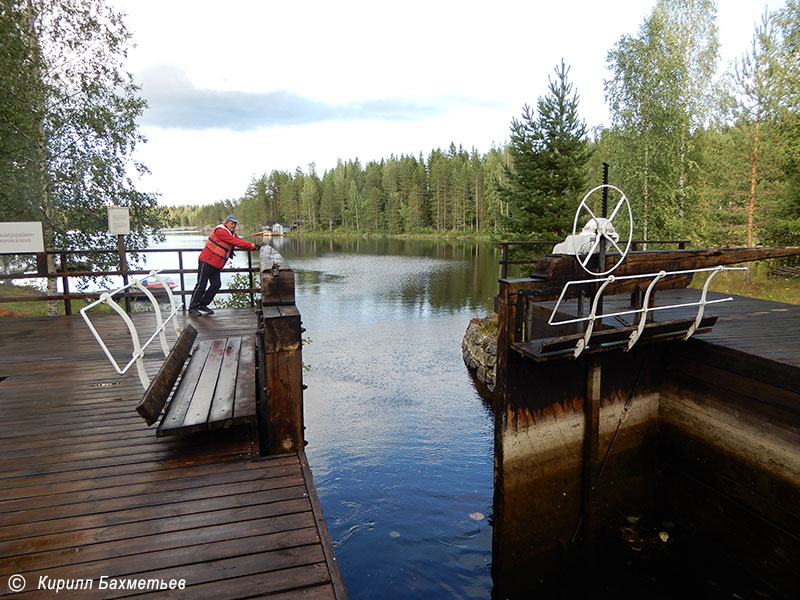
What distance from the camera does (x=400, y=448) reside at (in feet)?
34.2

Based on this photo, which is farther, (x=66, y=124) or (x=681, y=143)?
(x=681, y=143)

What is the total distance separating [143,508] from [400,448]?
25.5ft

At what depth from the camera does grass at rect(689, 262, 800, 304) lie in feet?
55.9

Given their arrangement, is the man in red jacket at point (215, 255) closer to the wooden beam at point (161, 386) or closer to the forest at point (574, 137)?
the wooden beam at point (161, 386)

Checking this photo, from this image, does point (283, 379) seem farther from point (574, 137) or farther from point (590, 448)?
point (574, 137)

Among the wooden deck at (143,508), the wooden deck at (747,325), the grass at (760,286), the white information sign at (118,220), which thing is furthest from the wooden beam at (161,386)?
the grass at (760,286)

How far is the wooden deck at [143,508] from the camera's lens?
2508 millimetres

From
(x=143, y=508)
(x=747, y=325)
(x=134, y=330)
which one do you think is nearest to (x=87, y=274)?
(x=134, y=330)

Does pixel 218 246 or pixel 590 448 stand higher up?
pixel 218 246

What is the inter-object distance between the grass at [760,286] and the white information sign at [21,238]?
18583mm

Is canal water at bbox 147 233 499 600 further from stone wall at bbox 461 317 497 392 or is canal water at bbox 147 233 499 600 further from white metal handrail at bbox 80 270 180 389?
white metal handrail at bbox 80 270 180 389

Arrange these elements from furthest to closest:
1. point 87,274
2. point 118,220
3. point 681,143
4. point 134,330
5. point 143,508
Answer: point 681,143
point 118,220
point 87,274
point 134,330
point 143,508

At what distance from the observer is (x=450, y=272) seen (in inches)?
1494

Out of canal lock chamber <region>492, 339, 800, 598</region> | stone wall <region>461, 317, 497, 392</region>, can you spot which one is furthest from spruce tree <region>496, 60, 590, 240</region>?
canal lock chamber <region>492, 339, 800, 598</region>
